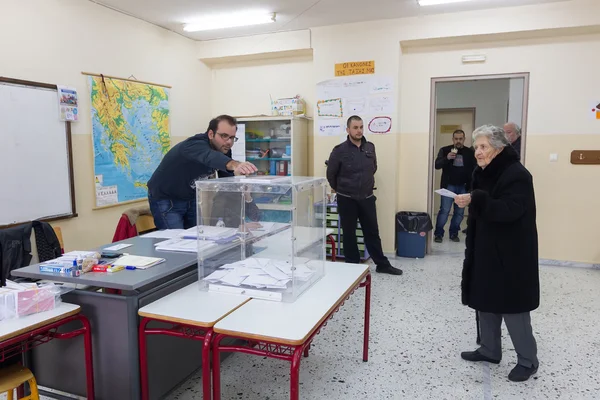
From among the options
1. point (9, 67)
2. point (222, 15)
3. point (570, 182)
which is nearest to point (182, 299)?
point (9, 67)

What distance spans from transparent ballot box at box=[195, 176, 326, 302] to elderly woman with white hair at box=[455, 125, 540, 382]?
868 millimetres

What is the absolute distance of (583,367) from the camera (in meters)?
2.69

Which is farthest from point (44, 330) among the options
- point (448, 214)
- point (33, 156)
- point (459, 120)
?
point (459, 120)

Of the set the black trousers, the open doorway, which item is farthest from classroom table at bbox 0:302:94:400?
the open doorway

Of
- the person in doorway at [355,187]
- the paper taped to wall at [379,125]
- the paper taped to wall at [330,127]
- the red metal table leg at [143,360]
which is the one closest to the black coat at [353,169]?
the person in doorway at [355,187]

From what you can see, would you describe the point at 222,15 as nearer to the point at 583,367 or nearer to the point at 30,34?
the point at 30,34

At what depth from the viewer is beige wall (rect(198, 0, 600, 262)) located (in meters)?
4.58

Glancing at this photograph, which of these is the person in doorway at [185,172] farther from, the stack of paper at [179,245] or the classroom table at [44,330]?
the classroom table at [44,330]

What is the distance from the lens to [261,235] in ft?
8.04

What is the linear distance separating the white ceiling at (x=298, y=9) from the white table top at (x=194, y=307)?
3319 mm

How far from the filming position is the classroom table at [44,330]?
66.0 inches

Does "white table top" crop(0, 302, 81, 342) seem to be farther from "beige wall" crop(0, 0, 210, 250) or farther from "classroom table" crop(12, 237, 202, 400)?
"beige wall" crop(0, 0, 210, 250)

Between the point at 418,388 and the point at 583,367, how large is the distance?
109 centimetres

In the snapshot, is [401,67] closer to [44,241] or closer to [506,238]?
[506,238]
